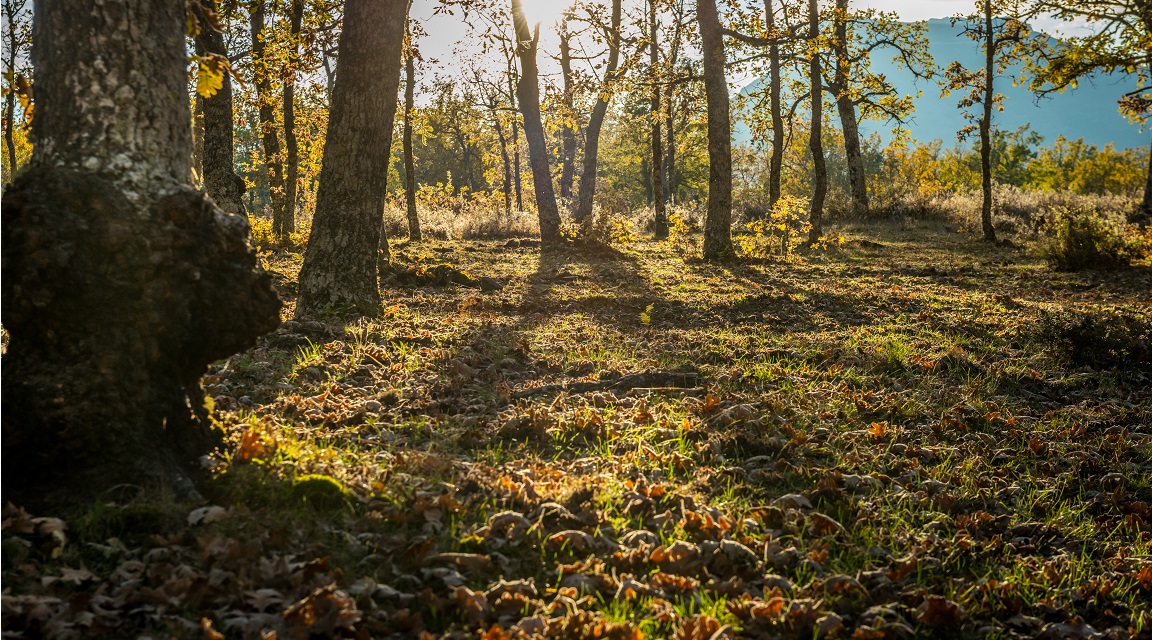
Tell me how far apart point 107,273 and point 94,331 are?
28cm

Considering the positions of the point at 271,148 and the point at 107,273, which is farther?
the point at 271,148

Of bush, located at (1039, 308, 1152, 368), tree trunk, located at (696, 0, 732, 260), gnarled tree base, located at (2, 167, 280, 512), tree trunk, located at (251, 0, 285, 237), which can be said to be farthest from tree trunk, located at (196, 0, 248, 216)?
bush, located at (1039, 308, 1152, 368)

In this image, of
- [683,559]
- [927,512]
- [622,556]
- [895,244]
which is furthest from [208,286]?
[895,244]

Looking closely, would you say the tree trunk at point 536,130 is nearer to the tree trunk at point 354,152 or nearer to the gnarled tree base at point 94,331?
the tree trunk at point 354,152

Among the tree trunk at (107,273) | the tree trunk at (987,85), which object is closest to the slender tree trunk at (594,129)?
the tree trunk at (987,85)

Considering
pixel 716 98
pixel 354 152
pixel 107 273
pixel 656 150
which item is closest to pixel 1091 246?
pixel 716 98

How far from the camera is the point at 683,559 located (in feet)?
11.2

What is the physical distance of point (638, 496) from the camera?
3963 mm

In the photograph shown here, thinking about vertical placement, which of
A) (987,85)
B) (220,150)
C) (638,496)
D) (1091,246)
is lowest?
(638,496)

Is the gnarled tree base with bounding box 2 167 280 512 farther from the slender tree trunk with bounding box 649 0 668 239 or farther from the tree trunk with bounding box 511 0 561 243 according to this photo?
the slender tree trunk with bounding box 649 0 668 239

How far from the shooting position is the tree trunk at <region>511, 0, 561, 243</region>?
63.8 feet

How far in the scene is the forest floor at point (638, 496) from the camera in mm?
2818

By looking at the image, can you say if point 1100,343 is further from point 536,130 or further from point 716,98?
point 536,130

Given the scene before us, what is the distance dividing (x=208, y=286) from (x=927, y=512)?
14.0ft
